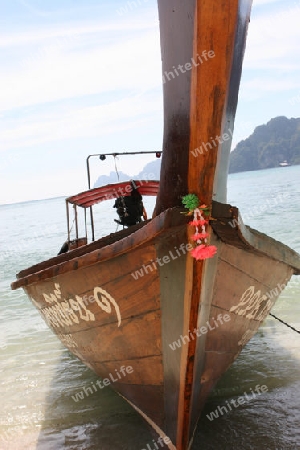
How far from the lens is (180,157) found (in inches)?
99.9

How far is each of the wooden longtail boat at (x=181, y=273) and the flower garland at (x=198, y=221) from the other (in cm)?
5

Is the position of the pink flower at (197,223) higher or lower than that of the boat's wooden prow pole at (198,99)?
lower

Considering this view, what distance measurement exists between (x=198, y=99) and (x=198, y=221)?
0.70 meters

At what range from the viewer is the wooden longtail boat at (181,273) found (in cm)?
231

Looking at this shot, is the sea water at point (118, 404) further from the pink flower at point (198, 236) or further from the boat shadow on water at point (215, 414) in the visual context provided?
the pink flower at point (198, 236)

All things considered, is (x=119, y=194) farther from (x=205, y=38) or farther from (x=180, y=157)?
(x=205, y=38)

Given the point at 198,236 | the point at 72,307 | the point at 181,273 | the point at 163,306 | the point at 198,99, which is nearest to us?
the point at 198,99

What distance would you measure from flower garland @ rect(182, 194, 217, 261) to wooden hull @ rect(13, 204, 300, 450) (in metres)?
0.07

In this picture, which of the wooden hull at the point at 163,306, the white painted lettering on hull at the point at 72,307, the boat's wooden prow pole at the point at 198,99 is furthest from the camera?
the white painted lettering on hull at the point at 72,307

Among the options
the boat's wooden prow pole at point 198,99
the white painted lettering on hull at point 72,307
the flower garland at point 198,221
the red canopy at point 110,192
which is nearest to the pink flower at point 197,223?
the flower garland at point 198,221

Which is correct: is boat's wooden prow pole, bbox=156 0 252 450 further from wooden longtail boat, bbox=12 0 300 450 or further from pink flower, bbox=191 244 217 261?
pink flower, bbox=191 244 217 261

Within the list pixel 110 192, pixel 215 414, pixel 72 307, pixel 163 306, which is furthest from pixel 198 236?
pixel 110 192

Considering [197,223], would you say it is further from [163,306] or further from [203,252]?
[163,306]

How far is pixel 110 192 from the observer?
19.3 ft
